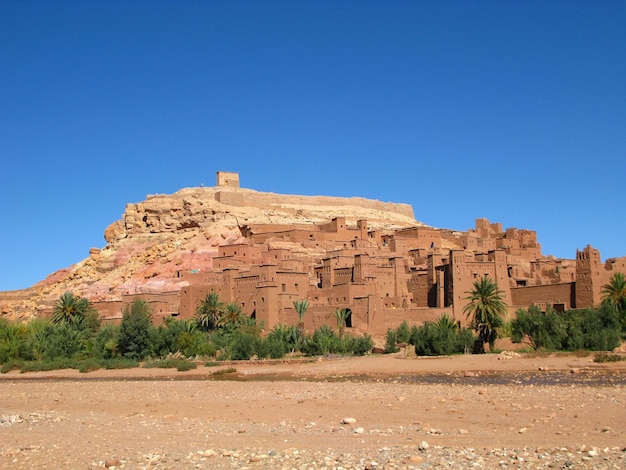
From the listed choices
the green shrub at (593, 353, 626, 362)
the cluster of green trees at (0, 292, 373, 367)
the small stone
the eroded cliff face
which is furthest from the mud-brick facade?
the small stone

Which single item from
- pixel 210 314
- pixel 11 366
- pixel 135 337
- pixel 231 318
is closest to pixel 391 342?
pixel 231 318

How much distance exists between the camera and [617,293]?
37906 millimetres

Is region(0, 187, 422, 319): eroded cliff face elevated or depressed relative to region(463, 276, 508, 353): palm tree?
elevated

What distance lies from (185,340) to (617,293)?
21.4 metres

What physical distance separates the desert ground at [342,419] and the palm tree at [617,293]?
29.0 ft

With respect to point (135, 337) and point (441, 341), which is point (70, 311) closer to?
point (135, 337)

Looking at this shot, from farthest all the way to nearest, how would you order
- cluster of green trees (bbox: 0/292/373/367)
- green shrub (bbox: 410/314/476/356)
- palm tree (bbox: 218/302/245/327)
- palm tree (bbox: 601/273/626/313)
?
palm tree (bbox: 218/302/245/327) → cluster of green trees (bbox: 0/292/373/367) → palm tree (bbox: 601/273/626/313) → green shrub (bbox: 410/314/476/356)

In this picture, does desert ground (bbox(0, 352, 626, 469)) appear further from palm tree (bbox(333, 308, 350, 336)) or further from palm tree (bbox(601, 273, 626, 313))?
palm tree (bbox(333, 308, 350, 336))

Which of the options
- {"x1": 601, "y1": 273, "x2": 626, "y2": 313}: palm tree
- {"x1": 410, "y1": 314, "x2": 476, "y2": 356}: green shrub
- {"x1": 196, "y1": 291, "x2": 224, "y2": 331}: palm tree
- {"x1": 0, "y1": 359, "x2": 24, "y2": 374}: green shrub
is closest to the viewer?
{"x1": 410, "y1": 314, "x2": 476, "y2": 356}: green shrub

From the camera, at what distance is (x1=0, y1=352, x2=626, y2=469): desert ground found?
1280 centimetres

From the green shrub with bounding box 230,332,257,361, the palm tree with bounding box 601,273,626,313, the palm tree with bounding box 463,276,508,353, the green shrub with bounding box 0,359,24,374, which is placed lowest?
the green shrub with bounding box 0,359,24,374

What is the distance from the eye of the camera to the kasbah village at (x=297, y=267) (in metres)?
42.4

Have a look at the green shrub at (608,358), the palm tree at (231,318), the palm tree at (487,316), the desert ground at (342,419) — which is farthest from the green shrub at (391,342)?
the green shrub at (608,358)

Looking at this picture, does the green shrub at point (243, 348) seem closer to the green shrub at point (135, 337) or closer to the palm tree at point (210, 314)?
the palm tree at point (210, 314)
